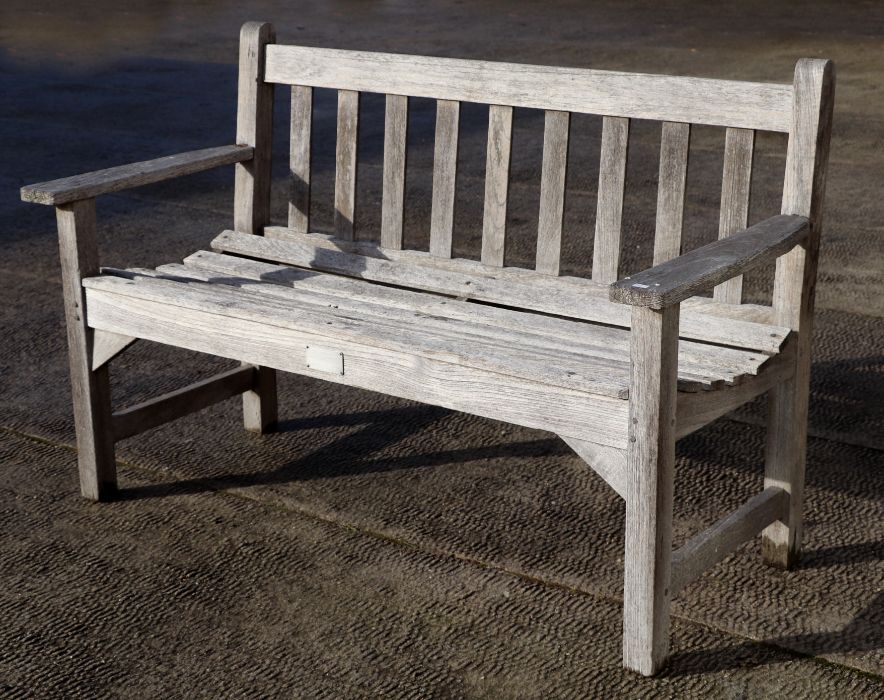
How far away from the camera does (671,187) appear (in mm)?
2736

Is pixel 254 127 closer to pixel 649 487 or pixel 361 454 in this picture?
pixel 361 454

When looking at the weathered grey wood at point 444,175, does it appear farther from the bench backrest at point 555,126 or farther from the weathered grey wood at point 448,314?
the weathered grey wood at point 448,314

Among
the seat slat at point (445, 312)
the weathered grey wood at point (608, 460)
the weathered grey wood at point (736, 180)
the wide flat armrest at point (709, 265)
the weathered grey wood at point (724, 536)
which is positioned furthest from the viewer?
the weathered grey wood at point (736, 180)

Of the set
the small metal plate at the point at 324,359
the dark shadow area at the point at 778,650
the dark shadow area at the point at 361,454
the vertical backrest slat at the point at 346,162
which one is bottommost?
the dark shadow area at the point at 361,454

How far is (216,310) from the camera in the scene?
107 inches

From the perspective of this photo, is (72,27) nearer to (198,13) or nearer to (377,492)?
A: (198,13)

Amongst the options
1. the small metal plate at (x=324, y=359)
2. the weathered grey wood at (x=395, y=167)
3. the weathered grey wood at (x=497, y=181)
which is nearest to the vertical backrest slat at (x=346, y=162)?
the weathered grey wood at (x=395, y=167)

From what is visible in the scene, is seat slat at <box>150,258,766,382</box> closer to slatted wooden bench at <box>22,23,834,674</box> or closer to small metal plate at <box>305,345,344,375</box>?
slatted wooden bench at <box>22,23,834,674</box>

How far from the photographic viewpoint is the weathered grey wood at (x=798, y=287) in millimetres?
2504

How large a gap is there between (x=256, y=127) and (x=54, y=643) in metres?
1.39

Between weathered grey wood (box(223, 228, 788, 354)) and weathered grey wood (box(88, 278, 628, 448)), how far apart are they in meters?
0.47

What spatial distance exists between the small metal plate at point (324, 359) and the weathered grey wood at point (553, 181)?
0.61 meters

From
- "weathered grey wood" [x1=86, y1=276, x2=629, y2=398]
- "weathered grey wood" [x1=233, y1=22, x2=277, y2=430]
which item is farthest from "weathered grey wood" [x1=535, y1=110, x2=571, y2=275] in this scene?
"weathered grey wood" [x1=233, y1=22, x2=277, y2=430]

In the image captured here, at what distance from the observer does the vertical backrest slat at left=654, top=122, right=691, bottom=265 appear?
2707 mm
